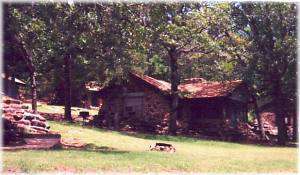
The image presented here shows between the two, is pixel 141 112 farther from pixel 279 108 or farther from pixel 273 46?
pixel 273 46

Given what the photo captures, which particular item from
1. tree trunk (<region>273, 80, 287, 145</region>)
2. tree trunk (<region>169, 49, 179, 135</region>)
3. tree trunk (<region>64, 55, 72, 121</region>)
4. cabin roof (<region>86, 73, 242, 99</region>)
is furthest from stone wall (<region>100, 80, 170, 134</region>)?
tree trunk (<region>273, 80, 287, 145</region>)

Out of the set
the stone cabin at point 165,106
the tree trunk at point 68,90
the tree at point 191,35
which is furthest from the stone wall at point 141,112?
the tree trunk at point 68,90

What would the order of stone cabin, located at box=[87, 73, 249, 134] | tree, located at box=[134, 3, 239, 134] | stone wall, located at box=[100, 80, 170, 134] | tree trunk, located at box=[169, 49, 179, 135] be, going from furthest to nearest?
1. stone cabin, located at box=[87, 73, 249, 134]
2. stone wall, located at box=[100, 80, 170, 134]
3. tree trunk, located at box=[169, 49, 179, 135]
4. tree, located at box=[134, 3, 239, 134]

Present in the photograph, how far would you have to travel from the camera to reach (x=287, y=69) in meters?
31.0

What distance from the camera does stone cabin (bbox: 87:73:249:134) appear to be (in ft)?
113

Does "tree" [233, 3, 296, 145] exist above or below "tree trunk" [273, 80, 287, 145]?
above

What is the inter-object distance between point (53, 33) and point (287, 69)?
1912cm

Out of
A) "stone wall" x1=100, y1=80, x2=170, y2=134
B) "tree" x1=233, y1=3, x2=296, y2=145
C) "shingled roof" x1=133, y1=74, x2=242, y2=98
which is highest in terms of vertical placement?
"tree" x1=233, y1=3, x2=296, y2=145

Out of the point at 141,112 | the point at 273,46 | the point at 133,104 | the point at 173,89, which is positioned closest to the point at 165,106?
the point at 141,112

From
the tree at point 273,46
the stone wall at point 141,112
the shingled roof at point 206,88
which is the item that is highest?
Result: the tree at point 273,46

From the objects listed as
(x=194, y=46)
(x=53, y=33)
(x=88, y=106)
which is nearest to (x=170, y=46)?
(x=194, y=46)

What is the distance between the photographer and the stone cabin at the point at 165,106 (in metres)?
34.4

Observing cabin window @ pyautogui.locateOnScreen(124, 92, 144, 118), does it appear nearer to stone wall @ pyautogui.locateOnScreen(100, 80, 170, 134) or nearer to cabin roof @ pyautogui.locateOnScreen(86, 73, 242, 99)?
stone wall @ pyautogui.locateOnScreen(100, 80, 170, 134)

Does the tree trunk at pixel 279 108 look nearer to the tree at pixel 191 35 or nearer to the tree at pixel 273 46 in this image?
the tree at pixel 273 46
